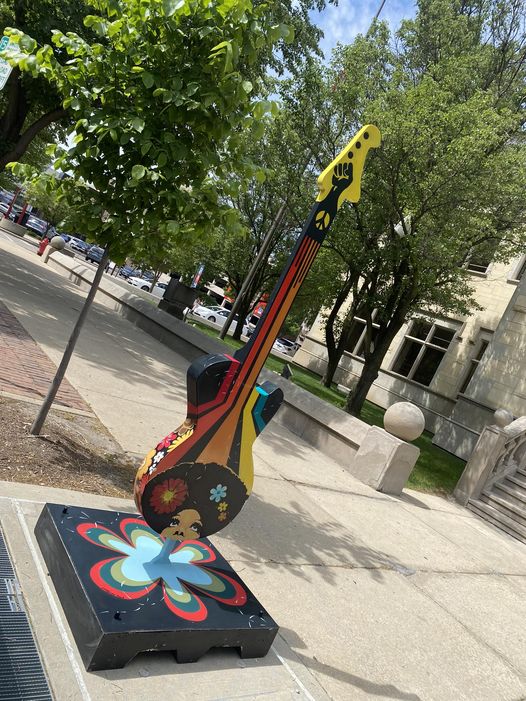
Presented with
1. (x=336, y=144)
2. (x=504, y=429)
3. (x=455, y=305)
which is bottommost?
(x=504, y=429)

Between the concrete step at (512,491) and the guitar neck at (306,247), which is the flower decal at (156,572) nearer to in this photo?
the guitar neck at (306,247)

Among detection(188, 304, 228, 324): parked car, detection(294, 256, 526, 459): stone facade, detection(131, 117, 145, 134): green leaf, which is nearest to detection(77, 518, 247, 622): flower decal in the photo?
detection(131, 117, 145, 134): green leaf

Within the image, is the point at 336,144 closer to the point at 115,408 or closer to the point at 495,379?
the point at 495,379

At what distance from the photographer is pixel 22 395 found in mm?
6117

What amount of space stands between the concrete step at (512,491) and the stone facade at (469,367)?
5146 mm

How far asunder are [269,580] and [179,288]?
14.2 m

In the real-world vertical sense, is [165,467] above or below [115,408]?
above

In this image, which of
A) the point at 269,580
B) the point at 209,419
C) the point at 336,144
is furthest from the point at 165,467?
the point at 336,144

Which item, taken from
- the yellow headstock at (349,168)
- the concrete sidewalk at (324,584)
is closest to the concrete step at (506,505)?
the concrete sidewalk at (324,584)

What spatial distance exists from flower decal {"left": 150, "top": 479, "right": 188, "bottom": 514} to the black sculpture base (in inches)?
13.9

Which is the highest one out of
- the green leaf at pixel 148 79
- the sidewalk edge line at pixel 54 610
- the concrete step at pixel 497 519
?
the green leaf at pixel 148 79

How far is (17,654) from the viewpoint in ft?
8.26

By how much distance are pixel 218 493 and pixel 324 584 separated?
Answer: 1.90 metres

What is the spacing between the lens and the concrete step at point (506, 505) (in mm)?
9758
